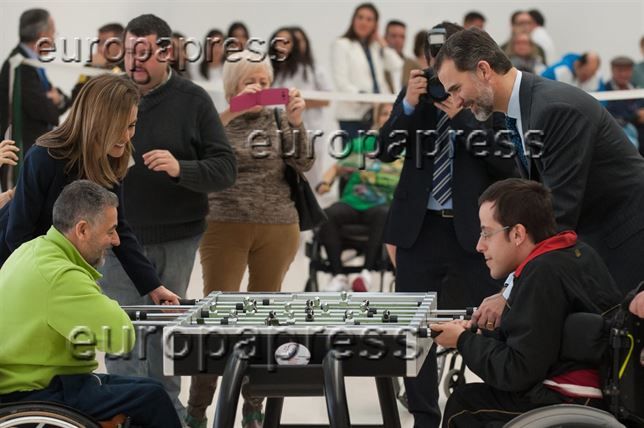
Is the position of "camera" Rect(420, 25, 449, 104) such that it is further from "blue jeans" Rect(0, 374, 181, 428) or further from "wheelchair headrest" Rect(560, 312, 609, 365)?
"blue jeans" Rect(0, 374, 181, 428)

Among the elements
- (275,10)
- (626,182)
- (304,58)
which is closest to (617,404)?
(626,182)

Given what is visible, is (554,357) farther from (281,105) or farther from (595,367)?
(281,105)

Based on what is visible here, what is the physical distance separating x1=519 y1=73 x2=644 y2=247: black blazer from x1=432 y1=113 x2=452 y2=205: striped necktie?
2.27 ft

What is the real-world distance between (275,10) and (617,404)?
9.41 meters

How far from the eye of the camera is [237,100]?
16.7 feet

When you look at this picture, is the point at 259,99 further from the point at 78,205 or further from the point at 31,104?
the point at 31,104

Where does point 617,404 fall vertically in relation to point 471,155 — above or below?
below

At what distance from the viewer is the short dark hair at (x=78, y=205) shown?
3580mm

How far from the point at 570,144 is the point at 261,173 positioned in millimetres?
1775

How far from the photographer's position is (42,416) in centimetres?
328

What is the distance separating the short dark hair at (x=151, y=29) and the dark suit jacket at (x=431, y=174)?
90cm

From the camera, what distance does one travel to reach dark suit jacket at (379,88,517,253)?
176 inches

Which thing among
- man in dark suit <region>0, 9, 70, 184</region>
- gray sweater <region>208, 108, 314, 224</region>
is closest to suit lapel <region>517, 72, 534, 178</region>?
gray sweater <region>208, 108, 314, 224</region>

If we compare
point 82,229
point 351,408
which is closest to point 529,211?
point 82,229
